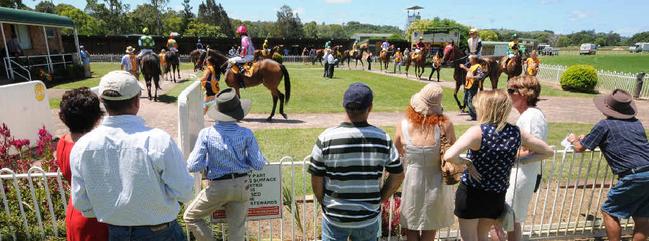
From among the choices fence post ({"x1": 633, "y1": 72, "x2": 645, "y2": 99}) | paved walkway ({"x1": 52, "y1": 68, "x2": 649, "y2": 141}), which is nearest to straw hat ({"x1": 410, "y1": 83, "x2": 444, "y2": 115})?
paved walkway ({"x1": 52, "y1": 68, "x2": 649, "y2": 141})

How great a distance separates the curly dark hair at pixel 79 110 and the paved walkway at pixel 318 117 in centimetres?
594

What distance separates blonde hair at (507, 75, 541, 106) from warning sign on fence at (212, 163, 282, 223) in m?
2.15

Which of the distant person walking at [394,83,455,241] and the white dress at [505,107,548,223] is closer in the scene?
the distant person walking at [394,83,455,241]

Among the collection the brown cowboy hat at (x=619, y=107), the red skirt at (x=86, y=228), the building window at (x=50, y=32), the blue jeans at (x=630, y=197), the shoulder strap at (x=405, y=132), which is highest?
the building window at (x=50, y=32)

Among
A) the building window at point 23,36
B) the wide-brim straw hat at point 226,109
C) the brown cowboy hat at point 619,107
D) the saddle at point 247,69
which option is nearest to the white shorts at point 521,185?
the brown cowboy hat at point 619,107

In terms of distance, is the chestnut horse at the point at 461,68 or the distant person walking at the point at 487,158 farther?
the chestnut horse at the point at 461,68

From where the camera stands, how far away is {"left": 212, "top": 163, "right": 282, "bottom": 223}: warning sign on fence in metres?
3.38

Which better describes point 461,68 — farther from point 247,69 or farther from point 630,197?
point 630,197

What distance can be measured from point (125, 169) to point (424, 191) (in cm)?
206

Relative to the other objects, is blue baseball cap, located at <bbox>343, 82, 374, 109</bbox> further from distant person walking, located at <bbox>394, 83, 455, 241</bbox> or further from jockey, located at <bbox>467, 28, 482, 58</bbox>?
jockey, located at <bbox>467, 28, 482, 58</bbox>

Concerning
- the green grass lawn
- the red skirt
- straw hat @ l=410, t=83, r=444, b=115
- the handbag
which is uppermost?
straw hat @ l=410, t=83, r=444, b=115

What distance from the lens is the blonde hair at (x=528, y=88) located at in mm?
3314

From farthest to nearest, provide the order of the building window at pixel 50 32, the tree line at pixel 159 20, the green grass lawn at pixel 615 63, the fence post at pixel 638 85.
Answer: the tree line at pixel 159 20 → the green grass lawn at pixel 615 63 → the building window at pixel 50 32 → the fence post at pixel 638 85

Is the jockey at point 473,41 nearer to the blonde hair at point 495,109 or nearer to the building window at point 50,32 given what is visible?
the blonde hair at point 495,109
